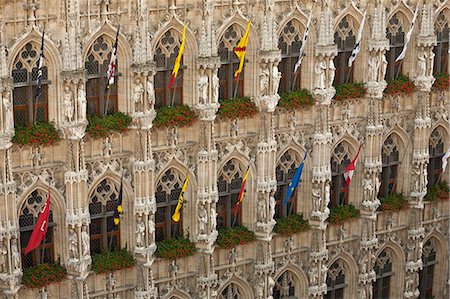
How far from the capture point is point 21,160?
31031 millimetres

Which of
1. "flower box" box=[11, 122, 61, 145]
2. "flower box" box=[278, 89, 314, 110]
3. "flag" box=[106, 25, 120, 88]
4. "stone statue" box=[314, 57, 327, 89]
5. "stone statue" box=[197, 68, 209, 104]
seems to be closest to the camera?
"flower box" box=[11, 122, 61, 145]

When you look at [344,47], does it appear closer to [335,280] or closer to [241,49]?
[241,49]

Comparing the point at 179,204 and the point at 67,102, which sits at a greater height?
the point at 67,102

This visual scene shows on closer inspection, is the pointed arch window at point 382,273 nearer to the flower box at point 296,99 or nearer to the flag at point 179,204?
the flower box at point 296,99

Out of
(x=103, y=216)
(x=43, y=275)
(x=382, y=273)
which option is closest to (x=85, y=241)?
(x=103, y=216)

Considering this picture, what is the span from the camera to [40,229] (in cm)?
3100

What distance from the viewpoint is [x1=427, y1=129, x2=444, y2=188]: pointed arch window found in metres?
40.3

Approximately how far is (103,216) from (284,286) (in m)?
7.30

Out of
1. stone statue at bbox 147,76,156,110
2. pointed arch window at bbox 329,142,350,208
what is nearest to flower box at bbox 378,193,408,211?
pointed arch window at bbox 329,142,350,208

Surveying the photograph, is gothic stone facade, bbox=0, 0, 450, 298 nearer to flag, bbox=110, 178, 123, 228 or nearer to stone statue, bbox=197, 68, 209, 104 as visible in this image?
stone statue, bbox=197, 68, 209, 104

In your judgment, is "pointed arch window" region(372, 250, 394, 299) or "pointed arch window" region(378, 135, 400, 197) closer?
"pointed arch window" region(378, 135, 400, 197)

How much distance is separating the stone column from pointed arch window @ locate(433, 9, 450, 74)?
4.98 metres

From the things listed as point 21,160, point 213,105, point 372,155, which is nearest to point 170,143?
point 213,105

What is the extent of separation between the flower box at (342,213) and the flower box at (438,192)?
10.6 ft
